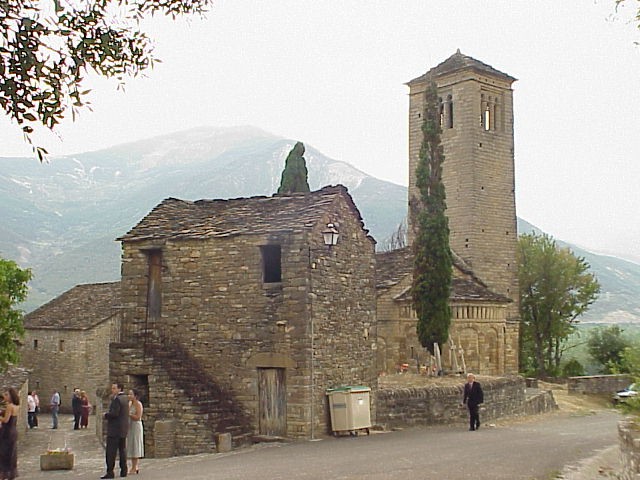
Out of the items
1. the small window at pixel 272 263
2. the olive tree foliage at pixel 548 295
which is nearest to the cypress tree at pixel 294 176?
the small window at pixel 272 263

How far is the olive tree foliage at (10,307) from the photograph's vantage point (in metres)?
24.3

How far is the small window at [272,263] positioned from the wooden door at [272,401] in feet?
6.85

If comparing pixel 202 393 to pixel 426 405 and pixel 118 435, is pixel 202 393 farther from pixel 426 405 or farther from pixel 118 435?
pixel 426 405

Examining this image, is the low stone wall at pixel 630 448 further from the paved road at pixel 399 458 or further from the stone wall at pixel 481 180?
the stone wall at pixel 481 180

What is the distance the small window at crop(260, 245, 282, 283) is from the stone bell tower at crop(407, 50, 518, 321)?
86.3ft

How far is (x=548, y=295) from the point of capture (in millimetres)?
55062

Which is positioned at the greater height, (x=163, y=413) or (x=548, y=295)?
(x=548, y=295)

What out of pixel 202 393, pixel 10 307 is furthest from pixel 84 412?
pixel 202 393

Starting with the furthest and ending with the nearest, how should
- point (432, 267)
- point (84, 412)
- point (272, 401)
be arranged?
point (84, 412), point (432, 267), point (272, 401)

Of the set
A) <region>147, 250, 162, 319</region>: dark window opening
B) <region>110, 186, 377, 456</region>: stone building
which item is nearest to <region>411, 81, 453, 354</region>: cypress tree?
<region>110, 186, 377, 456</region>: stone building

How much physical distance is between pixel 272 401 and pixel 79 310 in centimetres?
2797

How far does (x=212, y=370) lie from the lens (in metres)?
19.8

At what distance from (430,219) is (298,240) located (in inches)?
496

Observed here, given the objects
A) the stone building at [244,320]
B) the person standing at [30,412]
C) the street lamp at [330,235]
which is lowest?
the person standing at [30,412]
